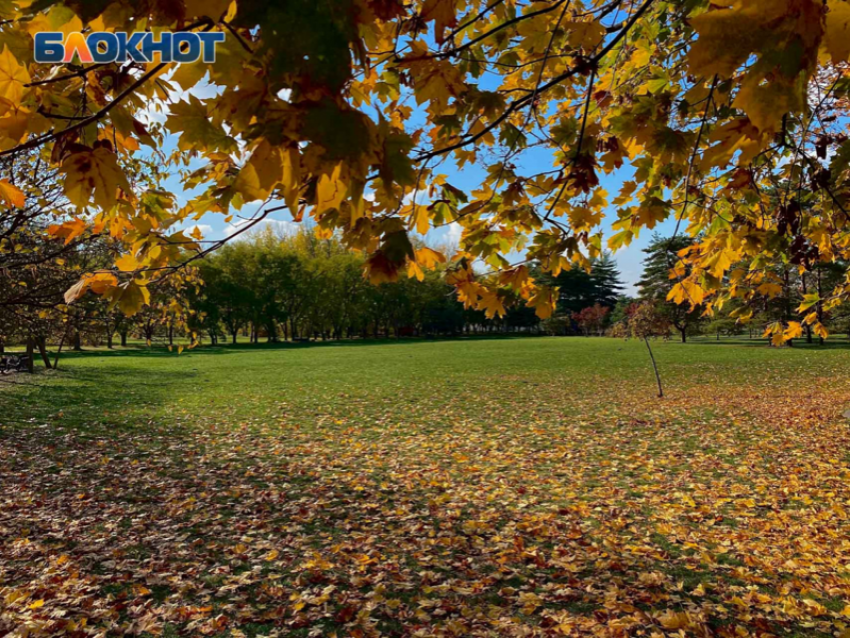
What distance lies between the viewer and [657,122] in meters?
2.19

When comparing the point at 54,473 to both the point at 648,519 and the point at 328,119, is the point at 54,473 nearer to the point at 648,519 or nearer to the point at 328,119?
the point at 648,519

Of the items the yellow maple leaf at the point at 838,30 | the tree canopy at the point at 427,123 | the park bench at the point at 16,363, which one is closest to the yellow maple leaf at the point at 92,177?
the tree canopy at the point at 427,123

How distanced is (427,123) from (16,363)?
71.1 ft

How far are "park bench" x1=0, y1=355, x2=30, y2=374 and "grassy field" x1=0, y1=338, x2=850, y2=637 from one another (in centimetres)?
852

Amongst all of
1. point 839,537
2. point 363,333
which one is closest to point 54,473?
point 839,537

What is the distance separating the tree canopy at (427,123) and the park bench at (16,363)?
65.4ft

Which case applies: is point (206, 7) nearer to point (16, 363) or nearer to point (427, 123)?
point (427, 123)

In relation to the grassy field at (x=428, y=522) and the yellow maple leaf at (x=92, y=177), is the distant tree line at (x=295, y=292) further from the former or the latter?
the yellow maple leaf at (x=92, y=177)

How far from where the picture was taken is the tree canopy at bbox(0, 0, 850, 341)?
2.64 ft

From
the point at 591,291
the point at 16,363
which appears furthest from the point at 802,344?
the point at 16,363

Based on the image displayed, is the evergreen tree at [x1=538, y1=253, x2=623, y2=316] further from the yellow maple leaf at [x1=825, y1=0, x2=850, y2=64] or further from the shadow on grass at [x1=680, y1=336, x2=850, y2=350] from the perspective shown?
the yellow maple leaf at [x1=825, y1=0, x2=850, y2=64]

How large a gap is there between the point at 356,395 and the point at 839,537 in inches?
440

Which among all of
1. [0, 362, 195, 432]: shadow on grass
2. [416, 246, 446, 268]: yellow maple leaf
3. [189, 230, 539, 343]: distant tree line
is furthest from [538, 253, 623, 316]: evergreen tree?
[416, 246, 446, 268]: yellow maple leaf

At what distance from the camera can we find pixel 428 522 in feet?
15.5
